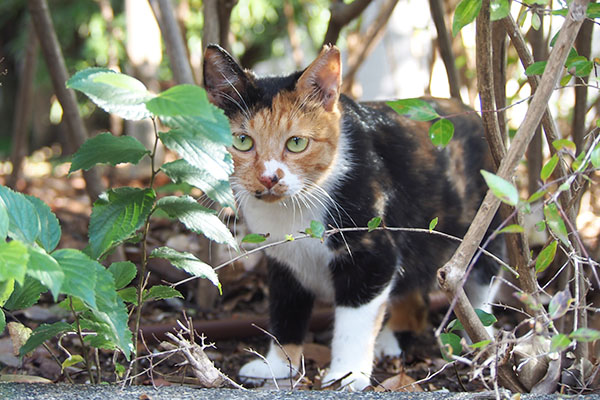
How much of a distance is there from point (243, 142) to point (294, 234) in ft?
1.15

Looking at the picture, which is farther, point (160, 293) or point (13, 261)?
point (160, 293)

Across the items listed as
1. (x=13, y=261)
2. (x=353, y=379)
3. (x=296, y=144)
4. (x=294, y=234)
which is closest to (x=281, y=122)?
(x=296, y=144)

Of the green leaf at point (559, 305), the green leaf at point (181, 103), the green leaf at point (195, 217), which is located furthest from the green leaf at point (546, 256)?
the green leaf at point (181, 103)

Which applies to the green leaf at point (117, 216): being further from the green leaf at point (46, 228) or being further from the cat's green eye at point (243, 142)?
the cat's green eye at point (243, 142)

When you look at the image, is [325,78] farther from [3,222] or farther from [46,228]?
[3,222]

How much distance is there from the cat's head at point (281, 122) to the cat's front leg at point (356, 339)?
45 cm

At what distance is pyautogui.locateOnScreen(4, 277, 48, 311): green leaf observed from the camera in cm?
166

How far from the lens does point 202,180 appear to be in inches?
63.1

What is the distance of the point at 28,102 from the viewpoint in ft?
13.1

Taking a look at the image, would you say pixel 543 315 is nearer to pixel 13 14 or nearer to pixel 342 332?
pixel 342 332

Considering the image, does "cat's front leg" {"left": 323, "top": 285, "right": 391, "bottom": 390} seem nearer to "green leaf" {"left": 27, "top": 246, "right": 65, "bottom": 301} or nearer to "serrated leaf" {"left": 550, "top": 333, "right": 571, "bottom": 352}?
"serrated leaf" {"left": 550, "top": 333, "right": 571, "bottom": 352}

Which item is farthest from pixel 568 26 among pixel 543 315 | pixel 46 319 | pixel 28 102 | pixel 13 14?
pixel 13 14

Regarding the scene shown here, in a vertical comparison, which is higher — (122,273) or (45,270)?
(45,270)

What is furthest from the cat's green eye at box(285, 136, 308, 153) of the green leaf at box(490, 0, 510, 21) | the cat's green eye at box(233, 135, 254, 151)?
the green leaf at box(490, 0, 510, 21)
